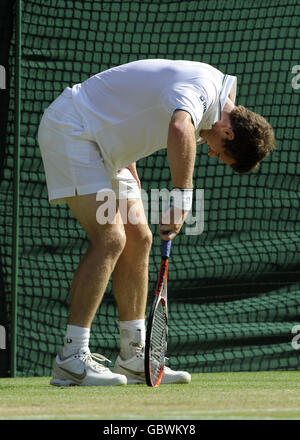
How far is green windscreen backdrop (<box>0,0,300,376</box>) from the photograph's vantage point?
20.8 feet

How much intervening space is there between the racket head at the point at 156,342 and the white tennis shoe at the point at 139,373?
208 mm

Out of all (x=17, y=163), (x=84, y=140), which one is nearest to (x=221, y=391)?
(x=84, y=140)

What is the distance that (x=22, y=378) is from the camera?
599cm

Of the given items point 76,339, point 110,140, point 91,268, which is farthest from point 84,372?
point 110,140

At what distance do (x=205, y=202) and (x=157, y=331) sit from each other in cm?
210

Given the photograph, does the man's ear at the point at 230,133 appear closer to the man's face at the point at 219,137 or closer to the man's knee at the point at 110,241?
the man's face at the point at 219,137

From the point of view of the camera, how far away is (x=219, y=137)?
15.6 feet

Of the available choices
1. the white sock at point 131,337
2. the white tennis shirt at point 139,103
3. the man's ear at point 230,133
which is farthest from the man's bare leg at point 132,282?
Answer: the man's ear at point 230,133

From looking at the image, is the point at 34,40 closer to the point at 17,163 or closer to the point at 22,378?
the point at 17,163

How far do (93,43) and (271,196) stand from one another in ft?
4.89

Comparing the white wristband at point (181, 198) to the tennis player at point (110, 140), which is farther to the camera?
the tennis player at point (110, 140)

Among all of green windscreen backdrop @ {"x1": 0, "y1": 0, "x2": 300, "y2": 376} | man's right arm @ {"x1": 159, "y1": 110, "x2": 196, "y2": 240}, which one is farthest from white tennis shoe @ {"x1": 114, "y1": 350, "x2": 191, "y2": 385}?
green windscreen backdrop @ {"x1": 0, "y1": 0, "x2": 300, "y2": 376}

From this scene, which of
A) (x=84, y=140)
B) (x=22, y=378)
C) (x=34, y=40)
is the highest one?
(x=34, y=40)

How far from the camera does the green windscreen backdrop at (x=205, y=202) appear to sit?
633 cm
